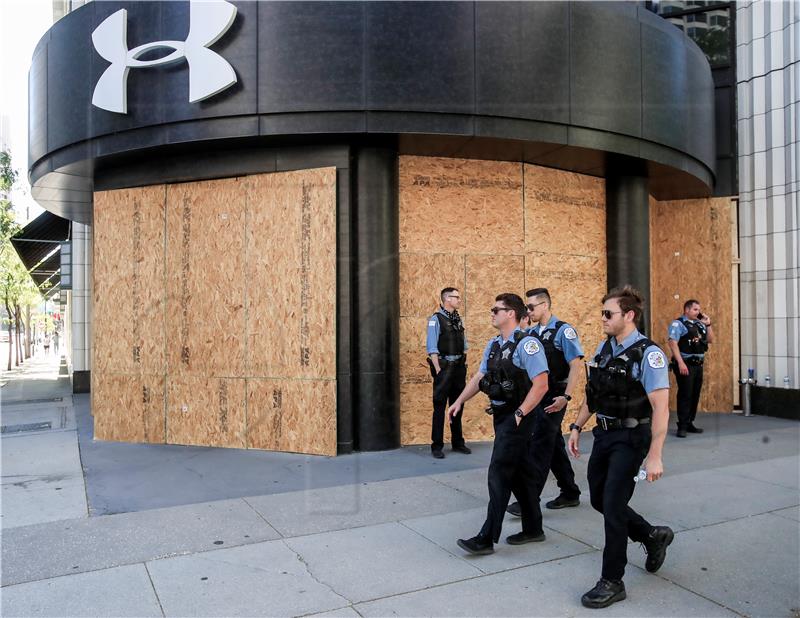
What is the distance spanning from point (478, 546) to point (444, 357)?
3.35m

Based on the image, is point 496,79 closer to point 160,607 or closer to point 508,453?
point 508,453

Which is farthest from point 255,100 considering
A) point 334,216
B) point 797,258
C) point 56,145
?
point 797,258

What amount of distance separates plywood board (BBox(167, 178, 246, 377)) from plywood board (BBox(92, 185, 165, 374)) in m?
0.20

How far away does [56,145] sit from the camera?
8.82 metres

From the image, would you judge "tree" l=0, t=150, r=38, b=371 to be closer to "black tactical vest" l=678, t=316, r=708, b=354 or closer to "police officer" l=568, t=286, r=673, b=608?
"black tactical vest" l=678, t=316, r=708, b=354

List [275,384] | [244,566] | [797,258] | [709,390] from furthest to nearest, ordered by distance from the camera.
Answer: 1. [709,390]
2. [797,258]
3. [275,384]
4. [244,566]

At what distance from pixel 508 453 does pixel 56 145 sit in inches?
306

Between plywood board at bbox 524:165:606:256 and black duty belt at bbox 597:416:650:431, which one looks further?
plywood board at bbox 524:165:606:256

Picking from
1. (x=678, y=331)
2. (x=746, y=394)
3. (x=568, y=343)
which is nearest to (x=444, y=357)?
(x=568, y=343)

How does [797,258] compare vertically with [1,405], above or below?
above

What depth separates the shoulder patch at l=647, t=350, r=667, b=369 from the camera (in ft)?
12.7

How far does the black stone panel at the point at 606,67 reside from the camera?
26.3ft

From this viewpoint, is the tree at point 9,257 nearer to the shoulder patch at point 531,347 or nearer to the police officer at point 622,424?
the shoulder patch at point 531,347

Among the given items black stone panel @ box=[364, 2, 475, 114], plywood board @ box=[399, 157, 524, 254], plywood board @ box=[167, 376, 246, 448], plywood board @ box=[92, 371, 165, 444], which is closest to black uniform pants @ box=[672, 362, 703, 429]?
plywood board @ box=[399, 157, 524, 254]
